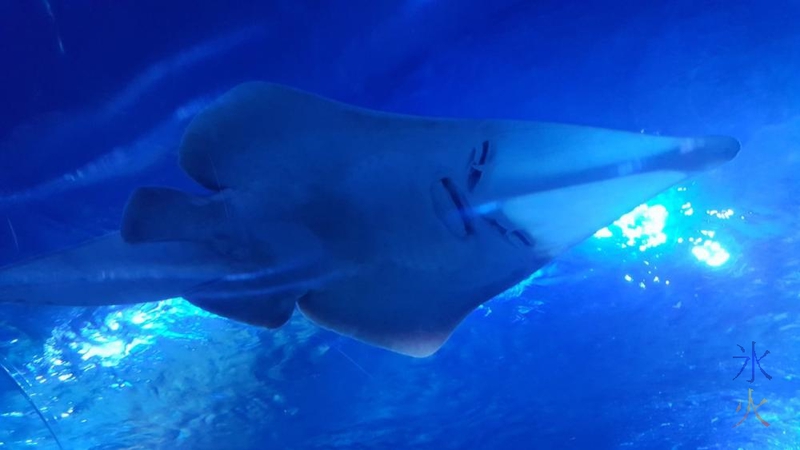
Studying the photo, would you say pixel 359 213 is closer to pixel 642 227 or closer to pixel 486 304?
pixel 642 227

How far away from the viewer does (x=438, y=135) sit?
216cm

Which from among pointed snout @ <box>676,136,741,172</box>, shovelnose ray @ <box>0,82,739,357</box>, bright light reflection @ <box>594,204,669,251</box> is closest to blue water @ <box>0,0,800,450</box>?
bright light reflection @ <box>594,204,669,251</box>

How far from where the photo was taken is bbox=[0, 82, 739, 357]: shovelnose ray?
6.98ft

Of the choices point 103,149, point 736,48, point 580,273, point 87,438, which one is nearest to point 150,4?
point 103,149

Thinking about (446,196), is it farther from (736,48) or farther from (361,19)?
(736,48)

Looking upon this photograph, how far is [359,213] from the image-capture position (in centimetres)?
229

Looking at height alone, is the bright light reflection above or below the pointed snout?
above

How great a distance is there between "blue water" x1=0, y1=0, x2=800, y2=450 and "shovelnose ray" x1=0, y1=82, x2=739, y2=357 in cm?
69

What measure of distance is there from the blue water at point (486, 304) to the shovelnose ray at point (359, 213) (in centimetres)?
69

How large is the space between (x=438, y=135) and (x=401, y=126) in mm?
139
